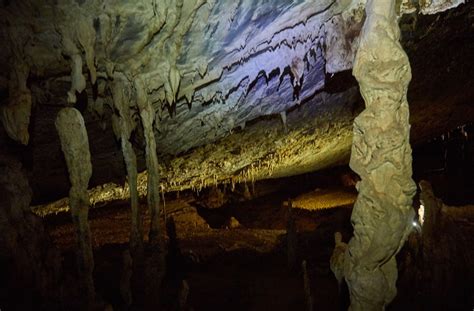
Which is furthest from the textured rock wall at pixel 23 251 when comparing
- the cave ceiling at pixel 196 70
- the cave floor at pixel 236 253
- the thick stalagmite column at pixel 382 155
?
the thick stalagmite column at pixel 382 155

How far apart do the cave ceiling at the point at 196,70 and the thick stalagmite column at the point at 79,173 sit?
338 mm

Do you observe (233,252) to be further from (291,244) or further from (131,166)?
(131,166)

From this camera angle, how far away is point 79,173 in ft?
16.3

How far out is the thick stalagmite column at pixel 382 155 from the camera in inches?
135

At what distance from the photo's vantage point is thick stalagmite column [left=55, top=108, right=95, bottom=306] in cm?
483

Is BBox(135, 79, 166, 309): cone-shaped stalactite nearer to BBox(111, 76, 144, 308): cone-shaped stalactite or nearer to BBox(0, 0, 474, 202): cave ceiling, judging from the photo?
BBox(111, 76, 144, 308): cone-shaped stalactite

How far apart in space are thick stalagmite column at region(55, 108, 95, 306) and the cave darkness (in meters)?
0.02

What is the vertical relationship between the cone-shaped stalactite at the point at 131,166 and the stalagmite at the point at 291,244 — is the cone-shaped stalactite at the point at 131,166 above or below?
above

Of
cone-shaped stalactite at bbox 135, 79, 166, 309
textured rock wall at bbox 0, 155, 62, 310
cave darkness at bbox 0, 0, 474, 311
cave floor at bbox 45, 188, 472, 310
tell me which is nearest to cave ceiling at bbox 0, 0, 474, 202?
cave darkness at bbox 0, 0, 474, 311

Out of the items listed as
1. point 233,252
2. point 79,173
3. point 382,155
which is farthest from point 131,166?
point 233,252

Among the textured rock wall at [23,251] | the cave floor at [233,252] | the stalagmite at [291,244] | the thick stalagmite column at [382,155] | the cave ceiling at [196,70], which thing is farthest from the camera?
the stalagmite at [291,244]

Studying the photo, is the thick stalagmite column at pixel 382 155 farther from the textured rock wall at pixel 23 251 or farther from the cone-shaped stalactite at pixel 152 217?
the textured rock wall at pixel 23 251

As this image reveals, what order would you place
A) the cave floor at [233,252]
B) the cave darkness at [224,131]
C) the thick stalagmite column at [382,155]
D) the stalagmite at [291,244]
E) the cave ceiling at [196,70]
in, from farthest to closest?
1. the stalagmite at [291,244]
2. the cave floor at [233,252]
3. the cave ceiling at [196,70]
4. the cave darkness at [224,131]
5. the thick stalagmite column at [382,155]

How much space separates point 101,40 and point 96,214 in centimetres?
1205
